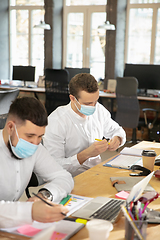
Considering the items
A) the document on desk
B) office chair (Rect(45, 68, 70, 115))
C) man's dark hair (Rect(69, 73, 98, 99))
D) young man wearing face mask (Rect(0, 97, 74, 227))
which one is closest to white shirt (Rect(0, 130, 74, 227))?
young man wearing face mask (Rect(0, 97, 74, 227))

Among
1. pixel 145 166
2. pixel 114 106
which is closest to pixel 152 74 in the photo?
pixel 114 106

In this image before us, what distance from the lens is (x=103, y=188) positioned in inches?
65.5

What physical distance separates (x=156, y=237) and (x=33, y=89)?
17.8ft

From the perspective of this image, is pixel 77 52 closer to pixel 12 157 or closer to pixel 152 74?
pixel 152 74

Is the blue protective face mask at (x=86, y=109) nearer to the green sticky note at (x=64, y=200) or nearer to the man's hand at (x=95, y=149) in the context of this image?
the man's hand at (x=95, y=149)

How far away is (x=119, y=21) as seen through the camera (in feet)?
20.4

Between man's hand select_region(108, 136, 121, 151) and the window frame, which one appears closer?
man's hand select_region(108, 136, 121, 151)

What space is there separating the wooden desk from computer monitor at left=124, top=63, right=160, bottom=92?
3627 millimetres

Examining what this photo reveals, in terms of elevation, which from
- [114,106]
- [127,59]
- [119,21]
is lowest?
[114,106]

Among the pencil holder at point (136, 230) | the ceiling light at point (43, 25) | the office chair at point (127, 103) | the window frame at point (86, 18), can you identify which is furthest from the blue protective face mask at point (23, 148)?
the window frame at point (86, 18)

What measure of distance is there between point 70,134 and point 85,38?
5012mm

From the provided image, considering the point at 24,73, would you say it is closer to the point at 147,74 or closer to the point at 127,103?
the point at 147,74

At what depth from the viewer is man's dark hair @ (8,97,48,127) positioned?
54.6 inches

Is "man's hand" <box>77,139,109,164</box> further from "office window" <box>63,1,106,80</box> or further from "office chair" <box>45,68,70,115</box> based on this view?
"office window" <box>63,1,106,80</box>
